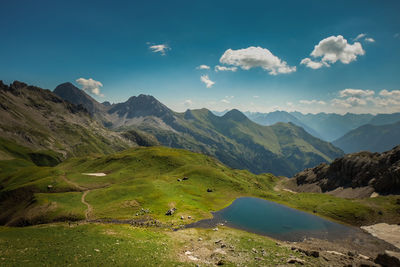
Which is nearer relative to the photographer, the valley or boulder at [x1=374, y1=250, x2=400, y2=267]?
the valley

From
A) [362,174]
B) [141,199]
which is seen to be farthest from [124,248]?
[362,174]

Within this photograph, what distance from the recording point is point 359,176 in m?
137

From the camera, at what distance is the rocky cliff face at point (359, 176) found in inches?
4596

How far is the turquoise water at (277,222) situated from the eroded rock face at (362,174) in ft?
210

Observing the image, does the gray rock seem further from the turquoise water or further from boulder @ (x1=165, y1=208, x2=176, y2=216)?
boulder @ (x1=165, y1=208, x2=176, y2=216)

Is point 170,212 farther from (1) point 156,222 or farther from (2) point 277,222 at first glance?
(2) point 277,222

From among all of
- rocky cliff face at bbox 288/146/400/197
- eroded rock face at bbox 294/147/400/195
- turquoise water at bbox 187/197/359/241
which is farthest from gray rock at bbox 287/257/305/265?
rocky cliff face at bbox 288/146/400/197

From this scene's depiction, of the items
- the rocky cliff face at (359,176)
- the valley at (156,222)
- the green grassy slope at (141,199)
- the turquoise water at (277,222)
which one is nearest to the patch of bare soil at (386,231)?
the valley at (156,222)

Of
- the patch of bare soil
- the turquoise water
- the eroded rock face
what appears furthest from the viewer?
the eroded rock face

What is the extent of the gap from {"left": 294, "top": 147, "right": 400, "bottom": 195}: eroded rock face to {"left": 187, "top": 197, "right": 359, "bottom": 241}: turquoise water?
6387 centimetres

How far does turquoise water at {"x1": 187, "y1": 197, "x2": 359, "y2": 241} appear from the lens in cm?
6462

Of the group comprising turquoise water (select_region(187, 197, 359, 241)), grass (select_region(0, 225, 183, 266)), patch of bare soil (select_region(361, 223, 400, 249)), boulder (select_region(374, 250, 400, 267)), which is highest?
grass (select_region(0, 225, 183, 266))

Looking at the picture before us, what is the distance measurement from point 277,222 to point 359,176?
335ft

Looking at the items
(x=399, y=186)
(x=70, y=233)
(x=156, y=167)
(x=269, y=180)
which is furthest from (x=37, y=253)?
(x=269, y=180)
